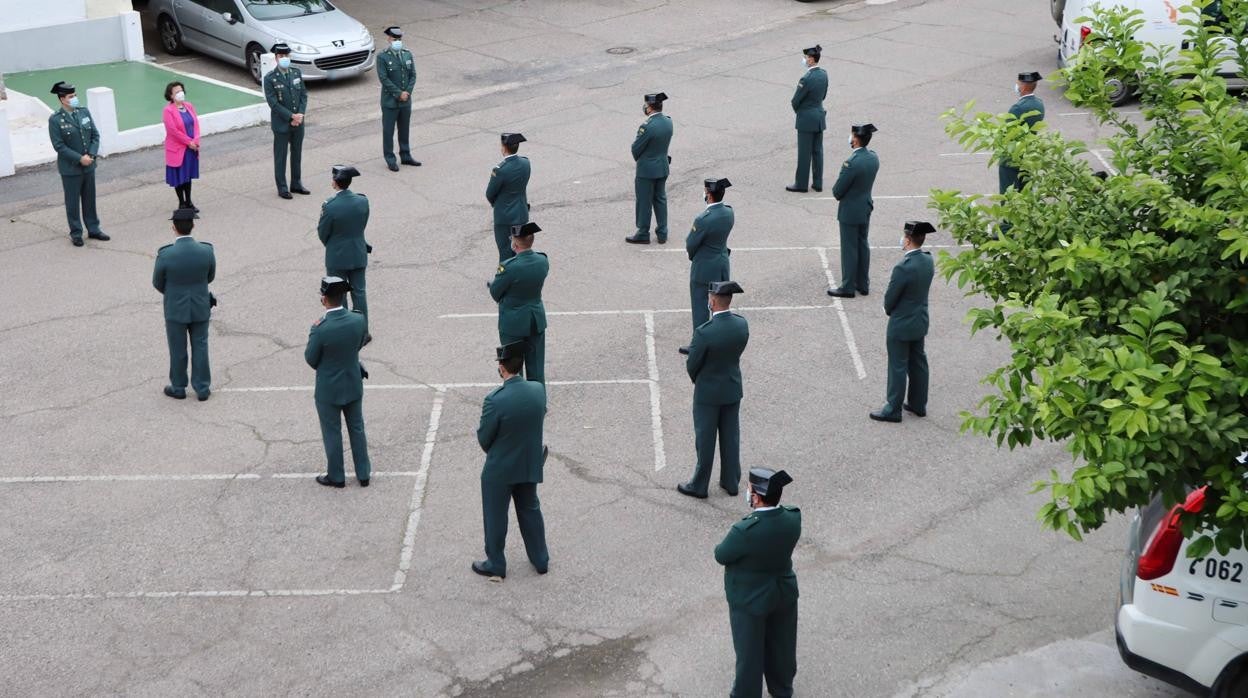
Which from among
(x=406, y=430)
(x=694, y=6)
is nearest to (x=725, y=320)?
(x=406, y=430)

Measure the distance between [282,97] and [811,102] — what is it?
6.88 m

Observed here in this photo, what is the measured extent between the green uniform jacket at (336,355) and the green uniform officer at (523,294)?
5.40 ft

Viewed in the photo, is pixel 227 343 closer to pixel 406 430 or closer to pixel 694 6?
pixel 406 430

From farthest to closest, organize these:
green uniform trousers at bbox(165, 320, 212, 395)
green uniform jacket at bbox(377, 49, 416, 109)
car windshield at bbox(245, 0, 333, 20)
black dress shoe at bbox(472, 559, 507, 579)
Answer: car windshield at bbox(245, 0, 333, 20), green uniform jacket at bbox(377, 49, 416, 109), green uniform trousers at bbox(165, 320, 212, 395), black dress shoe at bbox(472, 559, 507, 579)

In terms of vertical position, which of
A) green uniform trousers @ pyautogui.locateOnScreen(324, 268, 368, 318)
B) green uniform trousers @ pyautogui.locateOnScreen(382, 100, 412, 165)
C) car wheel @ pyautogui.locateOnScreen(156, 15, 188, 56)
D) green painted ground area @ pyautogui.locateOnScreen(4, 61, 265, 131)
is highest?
car wheel @ pyautogui.locateOnScreen(156, 15, 188, 56)

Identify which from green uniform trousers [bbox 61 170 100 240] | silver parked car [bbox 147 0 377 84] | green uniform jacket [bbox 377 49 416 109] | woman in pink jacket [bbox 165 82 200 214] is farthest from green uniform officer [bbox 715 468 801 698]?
silver parked car [bbox 147 0 377 84]

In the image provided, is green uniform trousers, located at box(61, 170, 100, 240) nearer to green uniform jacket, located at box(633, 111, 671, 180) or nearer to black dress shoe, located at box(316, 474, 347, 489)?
green uniform jacket, located at box(633, 111, 671, 180)

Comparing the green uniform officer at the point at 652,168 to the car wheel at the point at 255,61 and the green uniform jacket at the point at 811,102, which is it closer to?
the green uniform jacket at the point at 811,102

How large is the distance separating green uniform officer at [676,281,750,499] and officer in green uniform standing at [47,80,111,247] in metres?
8.99

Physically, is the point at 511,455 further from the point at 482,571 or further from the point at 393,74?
the point at 393,74

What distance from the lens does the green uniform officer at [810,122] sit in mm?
18000

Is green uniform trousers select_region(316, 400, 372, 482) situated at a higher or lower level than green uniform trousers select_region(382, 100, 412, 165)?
lower

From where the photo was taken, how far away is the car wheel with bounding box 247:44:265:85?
2270cm

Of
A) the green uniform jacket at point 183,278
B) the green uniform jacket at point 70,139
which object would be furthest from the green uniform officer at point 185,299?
the green uniform jacket at point 70,139
